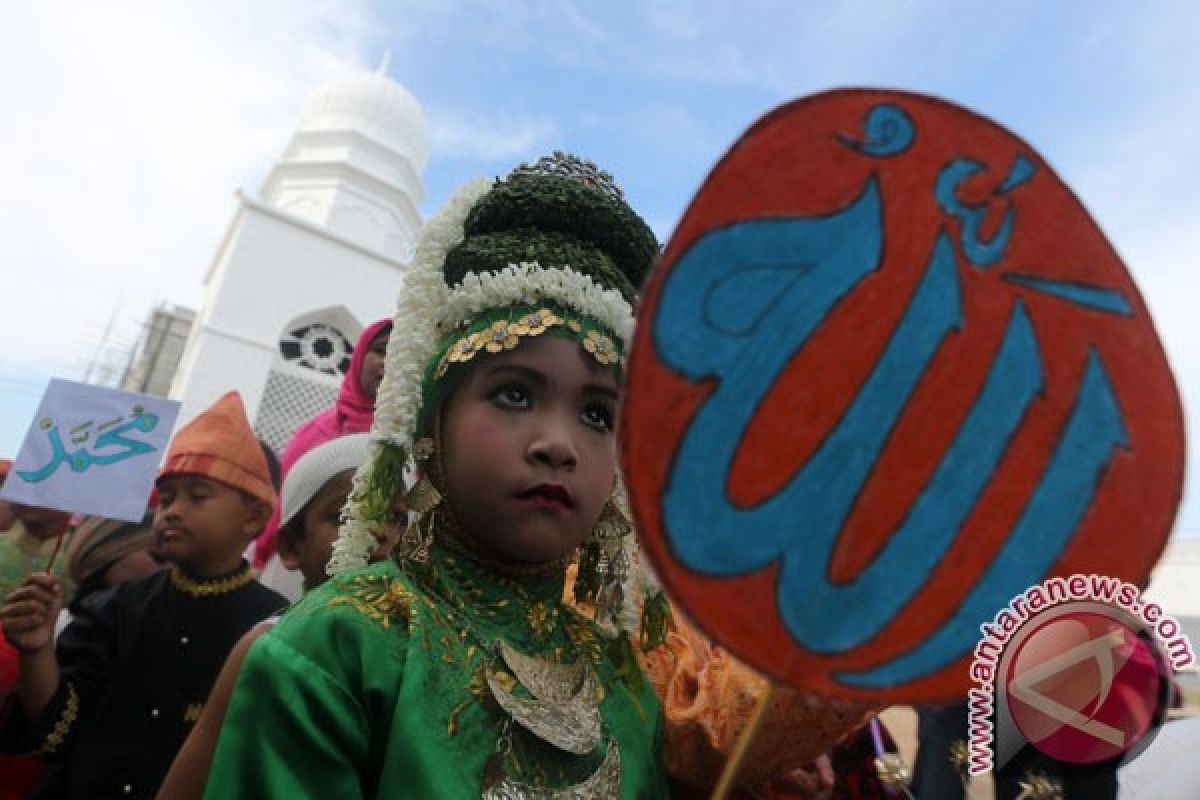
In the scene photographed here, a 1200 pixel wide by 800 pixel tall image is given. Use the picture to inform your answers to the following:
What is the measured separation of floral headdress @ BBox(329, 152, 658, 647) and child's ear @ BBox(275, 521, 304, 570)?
→ 2.95 feet

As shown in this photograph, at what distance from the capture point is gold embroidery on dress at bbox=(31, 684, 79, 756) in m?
2.01

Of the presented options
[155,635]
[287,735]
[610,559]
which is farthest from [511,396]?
[155,635]

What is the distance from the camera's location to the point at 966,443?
0.75m

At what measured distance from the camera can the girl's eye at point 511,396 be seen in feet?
3.59

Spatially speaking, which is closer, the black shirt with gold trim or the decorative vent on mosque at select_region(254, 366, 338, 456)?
the black shirt with gold trim

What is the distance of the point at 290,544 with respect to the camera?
6.80 feet

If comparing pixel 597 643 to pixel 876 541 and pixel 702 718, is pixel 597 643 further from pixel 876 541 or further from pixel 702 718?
pixel 876 541

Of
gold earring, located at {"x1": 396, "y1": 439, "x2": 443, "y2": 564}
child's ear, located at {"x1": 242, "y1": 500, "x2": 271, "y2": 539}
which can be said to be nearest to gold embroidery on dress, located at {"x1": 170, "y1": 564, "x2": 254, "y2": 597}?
child's ear, located at {"x1": 242, "y1": 500, "x2": 271, "y2": 539}

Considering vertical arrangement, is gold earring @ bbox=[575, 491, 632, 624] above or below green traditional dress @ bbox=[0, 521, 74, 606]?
above

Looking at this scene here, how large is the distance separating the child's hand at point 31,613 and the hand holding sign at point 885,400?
6.63 ft

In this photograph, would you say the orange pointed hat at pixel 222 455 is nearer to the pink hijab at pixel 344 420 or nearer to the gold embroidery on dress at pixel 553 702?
the pink hijab at pixel 344 420

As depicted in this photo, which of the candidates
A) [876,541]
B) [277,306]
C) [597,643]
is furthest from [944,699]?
[277,306]

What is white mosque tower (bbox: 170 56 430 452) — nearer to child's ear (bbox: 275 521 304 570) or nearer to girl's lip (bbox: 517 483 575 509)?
child's ear (bbox: 275 521 304 570)

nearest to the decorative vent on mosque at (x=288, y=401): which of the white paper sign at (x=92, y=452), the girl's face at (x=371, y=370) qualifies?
the white paper sign at (x=92, y=452)
